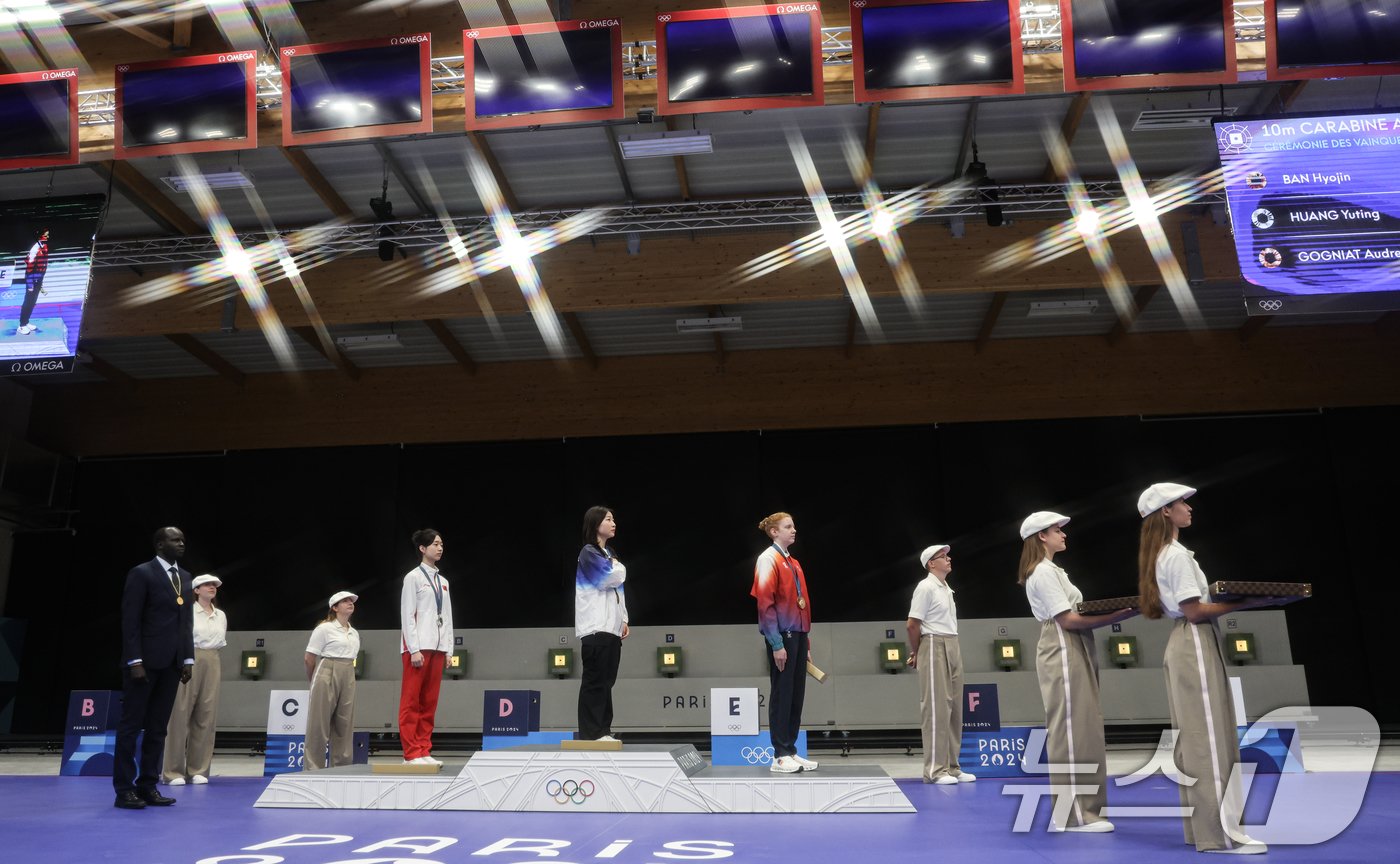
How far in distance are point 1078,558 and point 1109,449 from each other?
5.65 ft

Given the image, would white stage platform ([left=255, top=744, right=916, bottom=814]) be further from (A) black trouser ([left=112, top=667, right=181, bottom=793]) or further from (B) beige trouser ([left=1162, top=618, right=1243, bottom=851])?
(B) beige trouser ([left=1162, top=618, right=1243, bottom=851])

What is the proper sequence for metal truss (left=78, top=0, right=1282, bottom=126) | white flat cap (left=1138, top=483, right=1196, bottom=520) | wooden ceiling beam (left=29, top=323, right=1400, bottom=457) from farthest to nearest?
wooden ceiling beam (left=29, top=323, right=1400, bottom=457), metal truss (left=78, top=0, right=1282, bottom=126), white flat cap (left=1138, top=483, right=1196, bottom=520)

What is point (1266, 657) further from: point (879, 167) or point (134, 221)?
point (134, 221)

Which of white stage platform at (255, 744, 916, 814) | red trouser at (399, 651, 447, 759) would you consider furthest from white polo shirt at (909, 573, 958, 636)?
red trouser at (399, 651, 447, 759)

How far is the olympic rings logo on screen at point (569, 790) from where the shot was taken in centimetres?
588

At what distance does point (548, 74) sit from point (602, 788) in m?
5.84

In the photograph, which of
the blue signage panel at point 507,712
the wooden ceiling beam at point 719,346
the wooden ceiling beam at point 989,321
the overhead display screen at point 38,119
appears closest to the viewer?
the overhead display screen at point 38,119

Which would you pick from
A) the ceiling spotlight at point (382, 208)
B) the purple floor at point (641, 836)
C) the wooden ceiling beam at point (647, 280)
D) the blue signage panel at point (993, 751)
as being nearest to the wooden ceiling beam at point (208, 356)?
the wooden ceiling beam at point (647, 280)

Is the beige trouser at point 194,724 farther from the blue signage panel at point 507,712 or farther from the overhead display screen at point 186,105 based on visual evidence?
the overhead display screen at point 186,105

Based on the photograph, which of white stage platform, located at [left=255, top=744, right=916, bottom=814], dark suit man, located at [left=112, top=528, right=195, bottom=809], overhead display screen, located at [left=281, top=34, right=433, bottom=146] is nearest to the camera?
white stage platform, located at [left=255, top=744, right=916, bottom=814]

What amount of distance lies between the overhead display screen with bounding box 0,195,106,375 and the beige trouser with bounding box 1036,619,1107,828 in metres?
8.96

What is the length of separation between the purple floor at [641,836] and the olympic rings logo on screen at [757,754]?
7.00ft

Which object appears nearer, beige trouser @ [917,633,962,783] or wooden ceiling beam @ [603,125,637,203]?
beige trouser @ [917,633,962,783]

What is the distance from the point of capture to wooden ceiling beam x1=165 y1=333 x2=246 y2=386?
15.0 metres
